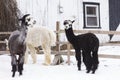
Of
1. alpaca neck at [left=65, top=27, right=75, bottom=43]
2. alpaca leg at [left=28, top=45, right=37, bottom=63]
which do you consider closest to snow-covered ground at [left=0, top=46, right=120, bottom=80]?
alpaca leg at [left=28, top=45, right=37, bottom=63]

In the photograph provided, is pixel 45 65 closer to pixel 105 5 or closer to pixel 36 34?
pixel 36 34

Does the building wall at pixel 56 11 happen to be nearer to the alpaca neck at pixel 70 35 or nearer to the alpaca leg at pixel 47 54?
the alpaca leg at pixel 47 54

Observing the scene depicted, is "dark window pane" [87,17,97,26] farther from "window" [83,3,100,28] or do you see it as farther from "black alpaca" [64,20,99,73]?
"black alpaca" [64,20,99,73]

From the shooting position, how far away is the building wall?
1933 cm

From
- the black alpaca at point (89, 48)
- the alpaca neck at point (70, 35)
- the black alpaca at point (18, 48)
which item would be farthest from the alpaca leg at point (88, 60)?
the black alpaca at point (18, 48)

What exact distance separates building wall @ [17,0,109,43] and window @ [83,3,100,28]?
233mm

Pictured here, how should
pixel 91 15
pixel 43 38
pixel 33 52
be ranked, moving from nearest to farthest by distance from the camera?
pixel 43 38
pixel 33 52
pixel 91 15

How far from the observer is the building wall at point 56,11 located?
19.3 meters

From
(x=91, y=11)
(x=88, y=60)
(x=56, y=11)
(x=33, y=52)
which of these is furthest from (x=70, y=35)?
(x=91, y=11)

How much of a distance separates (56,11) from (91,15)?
2133mm

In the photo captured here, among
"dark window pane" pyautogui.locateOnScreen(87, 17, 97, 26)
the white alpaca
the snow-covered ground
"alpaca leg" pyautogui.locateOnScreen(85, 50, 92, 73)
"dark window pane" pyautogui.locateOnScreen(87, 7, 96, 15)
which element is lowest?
the snow-covered ground

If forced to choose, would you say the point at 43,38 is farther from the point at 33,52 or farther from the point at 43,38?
the point at 33,52

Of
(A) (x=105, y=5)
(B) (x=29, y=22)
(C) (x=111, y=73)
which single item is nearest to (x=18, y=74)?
(B) (x=29, y=22)

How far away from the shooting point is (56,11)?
20.0 meters
